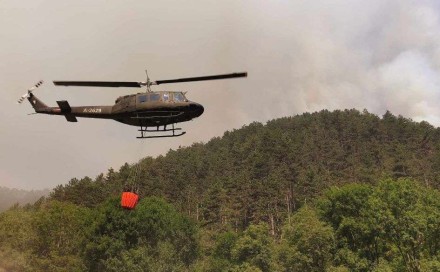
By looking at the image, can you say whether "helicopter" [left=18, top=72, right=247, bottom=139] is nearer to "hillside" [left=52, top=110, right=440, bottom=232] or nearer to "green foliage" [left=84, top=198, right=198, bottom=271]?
"green foliage" [left=84, top=198, right=198, bottom=271]

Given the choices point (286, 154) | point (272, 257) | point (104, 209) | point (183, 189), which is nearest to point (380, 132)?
point (286, 154)

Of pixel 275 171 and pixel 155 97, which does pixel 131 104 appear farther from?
pixel 275 171

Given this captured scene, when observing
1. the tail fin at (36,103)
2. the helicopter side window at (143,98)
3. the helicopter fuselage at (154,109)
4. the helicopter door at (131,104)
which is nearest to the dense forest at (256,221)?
the helicopter fuselage at (154,109)

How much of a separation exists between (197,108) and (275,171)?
103m

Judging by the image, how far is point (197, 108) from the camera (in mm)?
26219

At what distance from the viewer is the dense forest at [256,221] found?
4825cm

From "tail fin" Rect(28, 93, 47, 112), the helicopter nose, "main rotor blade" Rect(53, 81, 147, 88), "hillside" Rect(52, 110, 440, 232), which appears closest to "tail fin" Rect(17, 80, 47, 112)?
"tail fin" Rect(28, 93, 47, 112)

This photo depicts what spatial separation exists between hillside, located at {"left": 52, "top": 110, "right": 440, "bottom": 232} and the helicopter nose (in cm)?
8076

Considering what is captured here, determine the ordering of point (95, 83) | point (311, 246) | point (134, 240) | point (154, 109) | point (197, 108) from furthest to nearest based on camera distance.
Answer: point (134, 240), point (311, 246), point (197, 108), point (154, 109), point (95, 83)

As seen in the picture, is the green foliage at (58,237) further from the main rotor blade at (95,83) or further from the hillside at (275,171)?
the main rotor blade at (95,83)

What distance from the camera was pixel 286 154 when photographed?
137m

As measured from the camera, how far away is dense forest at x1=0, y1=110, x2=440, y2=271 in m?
48.2

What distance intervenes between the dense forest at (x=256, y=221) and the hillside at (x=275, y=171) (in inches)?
19.7

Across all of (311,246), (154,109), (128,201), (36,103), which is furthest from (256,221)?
(154,109)
